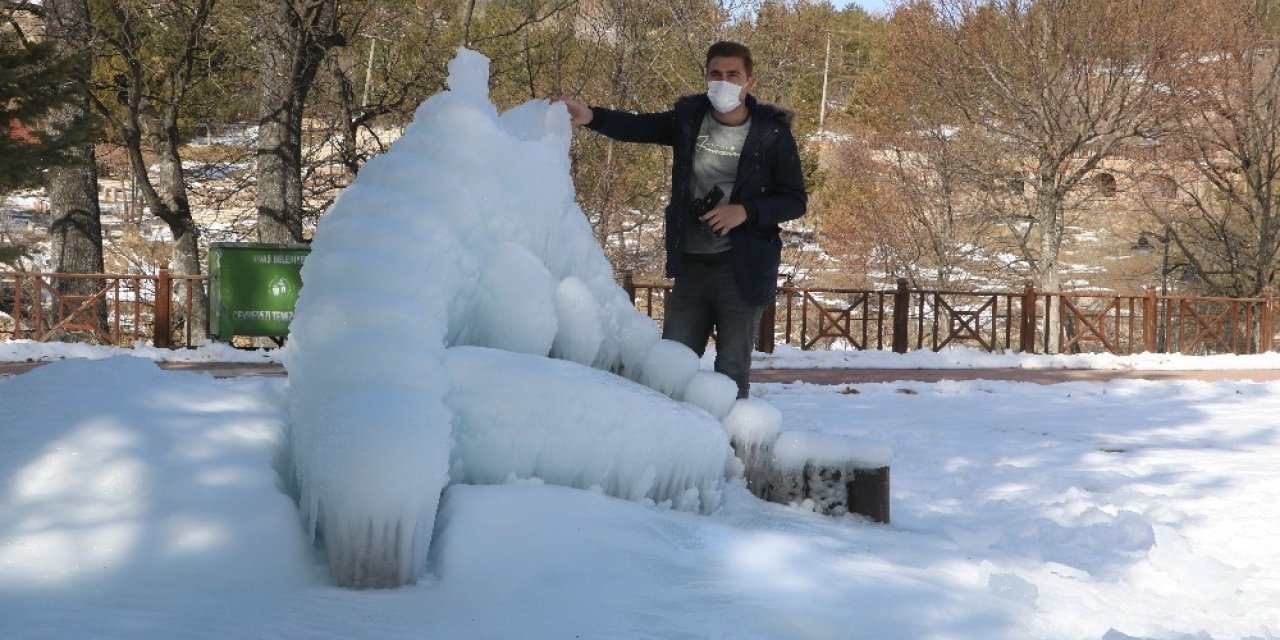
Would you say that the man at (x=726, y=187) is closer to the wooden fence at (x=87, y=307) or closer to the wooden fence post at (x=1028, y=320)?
the wooden fence at (x=87, y=307)

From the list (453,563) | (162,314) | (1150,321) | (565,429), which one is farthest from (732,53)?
(1150,321)

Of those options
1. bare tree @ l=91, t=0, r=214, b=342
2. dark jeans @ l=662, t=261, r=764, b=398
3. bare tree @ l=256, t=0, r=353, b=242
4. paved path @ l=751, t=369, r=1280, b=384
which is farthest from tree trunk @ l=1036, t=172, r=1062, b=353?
dark jeans @ l=662, t=261, r=764, b=398

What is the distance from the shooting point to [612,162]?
22547 mm

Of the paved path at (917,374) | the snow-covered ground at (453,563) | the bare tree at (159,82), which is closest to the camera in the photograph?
the snow-covered ground at (453,563)

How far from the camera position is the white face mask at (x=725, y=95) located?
4.27 meters

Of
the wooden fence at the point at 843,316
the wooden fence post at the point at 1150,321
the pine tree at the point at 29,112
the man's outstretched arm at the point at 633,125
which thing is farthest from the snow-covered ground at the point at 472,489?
the wooden fence post at the point at 1150,321

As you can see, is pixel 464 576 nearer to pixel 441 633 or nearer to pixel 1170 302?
pixel 441 633

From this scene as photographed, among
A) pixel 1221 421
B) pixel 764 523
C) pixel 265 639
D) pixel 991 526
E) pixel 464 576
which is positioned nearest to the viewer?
pixel 265 639

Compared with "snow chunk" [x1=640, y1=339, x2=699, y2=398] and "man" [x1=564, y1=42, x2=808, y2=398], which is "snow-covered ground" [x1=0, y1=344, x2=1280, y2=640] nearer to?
"snow chunk" [x1=640, y1=339, x2=699, y2=398]

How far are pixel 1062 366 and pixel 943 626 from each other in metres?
14.3

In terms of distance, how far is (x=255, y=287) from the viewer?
1492cm

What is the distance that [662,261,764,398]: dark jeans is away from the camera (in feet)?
14.2

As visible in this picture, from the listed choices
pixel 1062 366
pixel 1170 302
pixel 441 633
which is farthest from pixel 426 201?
pixel 1170 302

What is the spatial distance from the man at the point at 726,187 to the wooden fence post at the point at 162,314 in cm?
1197
